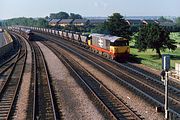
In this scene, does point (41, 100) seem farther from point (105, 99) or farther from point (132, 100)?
point (132, 100)

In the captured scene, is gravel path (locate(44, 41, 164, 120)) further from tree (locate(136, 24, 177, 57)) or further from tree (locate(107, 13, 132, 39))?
tree (locate(107, 13, 132, 39))

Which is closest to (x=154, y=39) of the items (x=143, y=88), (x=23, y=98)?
(x=143, y=88)

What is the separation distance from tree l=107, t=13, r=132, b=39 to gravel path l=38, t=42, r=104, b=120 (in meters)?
34.8

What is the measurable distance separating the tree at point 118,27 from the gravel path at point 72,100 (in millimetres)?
34823

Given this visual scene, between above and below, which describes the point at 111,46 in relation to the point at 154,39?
below

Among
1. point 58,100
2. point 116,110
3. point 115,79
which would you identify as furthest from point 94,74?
point 116,110

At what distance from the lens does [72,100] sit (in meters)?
25.2

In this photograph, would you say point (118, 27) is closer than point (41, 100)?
No

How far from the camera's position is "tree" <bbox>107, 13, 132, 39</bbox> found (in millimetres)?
70981

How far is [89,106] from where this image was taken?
76.1 feet

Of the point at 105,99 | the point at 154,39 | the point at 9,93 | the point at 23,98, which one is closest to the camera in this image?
A: the point at 105,99

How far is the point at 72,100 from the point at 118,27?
47.5m

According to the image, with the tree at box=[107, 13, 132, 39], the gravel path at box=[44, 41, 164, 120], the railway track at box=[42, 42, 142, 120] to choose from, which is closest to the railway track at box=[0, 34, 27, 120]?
the railway track at box=[42, 42, 142, 120]

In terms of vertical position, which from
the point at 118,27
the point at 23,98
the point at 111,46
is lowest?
the point at 23,98
